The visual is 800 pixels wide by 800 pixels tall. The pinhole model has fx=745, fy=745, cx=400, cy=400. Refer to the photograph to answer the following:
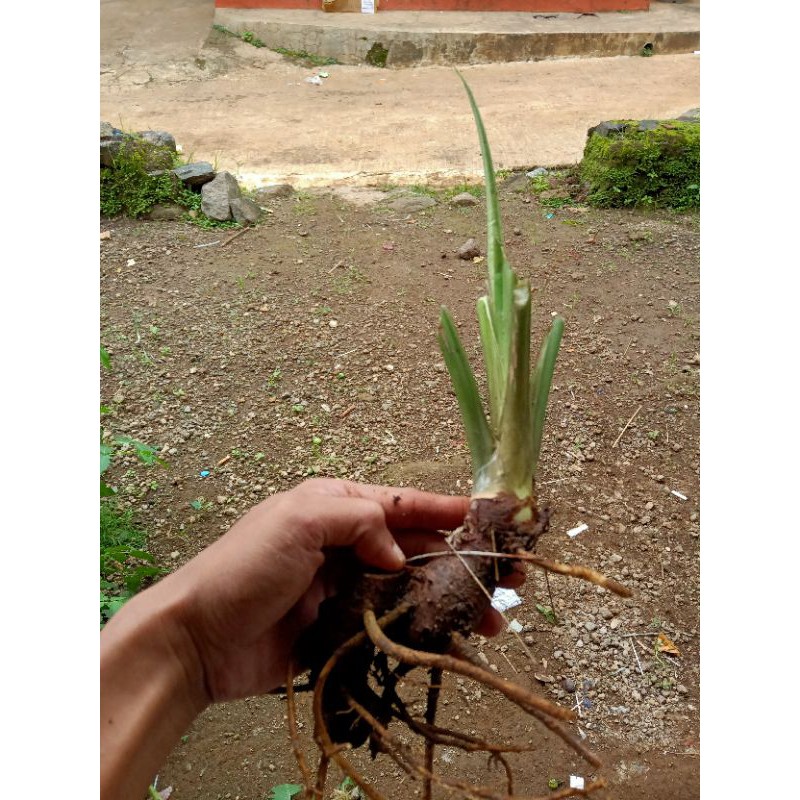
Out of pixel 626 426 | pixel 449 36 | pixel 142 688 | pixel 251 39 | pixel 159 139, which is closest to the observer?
pixel 142 688

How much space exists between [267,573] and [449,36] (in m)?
7.65

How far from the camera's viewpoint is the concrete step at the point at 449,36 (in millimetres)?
7734

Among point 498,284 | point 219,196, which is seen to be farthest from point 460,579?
point 219,196

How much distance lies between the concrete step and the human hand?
737cm

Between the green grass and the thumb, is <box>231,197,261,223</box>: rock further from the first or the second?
the thumb

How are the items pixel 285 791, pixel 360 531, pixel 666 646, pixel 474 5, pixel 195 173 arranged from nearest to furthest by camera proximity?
pixel 360 531, pixel 285 791, pixel 666 646, pixel 195 173, pixel 474 5

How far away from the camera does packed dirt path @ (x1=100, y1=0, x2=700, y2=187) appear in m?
5.36

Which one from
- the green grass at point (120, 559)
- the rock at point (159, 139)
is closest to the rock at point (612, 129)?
the rock at point (159, 139)

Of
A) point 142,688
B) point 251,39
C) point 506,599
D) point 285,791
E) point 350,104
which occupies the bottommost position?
point 285,791

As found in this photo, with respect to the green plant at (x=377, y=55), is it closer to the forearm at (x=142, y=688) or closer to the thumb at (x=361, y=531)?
the thumb at (x=361, y=531)

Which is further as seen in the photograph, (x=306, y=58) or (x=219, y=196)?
(x=306, y=58)

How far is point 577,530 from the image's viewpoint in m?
2.46

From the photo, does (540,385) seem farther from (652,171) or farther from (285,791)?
(652,171)

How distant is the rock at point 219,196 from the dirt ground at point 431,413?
0.62 feet
